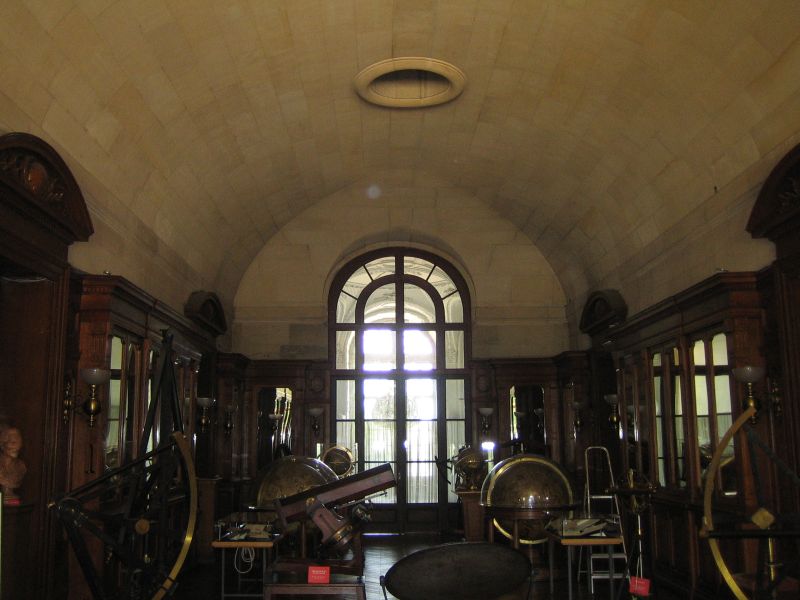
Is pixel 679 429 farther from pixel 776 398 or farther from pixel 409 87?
pixel 409 87

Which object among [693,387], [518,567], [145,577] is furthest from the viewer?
[693,387]

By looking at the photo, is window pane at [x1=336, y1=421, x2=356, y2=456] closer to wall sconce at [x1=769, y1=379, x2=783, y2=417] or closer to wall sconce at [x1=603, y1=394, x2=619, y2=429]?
wall sconce at [x1=603, y1=394, x2=619, y2=429]

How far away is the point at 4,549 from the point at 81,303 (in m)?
2.36

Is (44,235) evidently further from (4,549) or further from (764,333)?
(764,333)

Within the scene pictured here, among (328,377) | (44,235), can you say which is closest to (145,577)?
(44,235)

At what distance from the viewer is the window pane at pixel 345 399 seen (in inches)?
625

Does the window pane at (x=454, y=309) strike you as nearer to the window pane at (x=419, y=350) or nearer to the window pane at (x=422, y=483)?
the window pane at (x=419, y=350)

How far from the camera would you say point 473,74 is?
10484mm

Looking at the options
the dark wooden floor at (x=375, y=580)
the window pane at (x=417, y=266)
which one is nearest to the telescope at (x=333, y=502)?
the dark wooden floor at (x=375, y=580)

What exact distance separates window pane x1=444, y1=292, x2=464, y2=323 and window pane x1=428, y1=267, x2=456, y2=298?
5.1 inches

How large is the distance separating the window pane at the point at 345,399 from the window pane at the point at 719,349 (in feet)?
26.9

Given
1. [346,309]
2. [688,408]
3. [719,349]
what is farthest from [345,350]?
[719,349]

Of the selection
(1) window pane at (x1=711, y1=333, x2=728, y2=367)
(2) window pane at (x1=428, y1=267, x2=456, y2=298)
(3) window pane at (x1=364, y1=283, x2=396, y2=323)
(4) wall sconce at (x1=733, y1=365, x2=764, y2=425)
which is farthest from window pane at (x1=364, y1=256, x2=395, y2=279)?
(4) wall sconce at (x1=733, y1=365, x2=764, y2=425)

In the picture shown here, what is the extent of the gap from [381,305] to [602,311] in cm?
478
